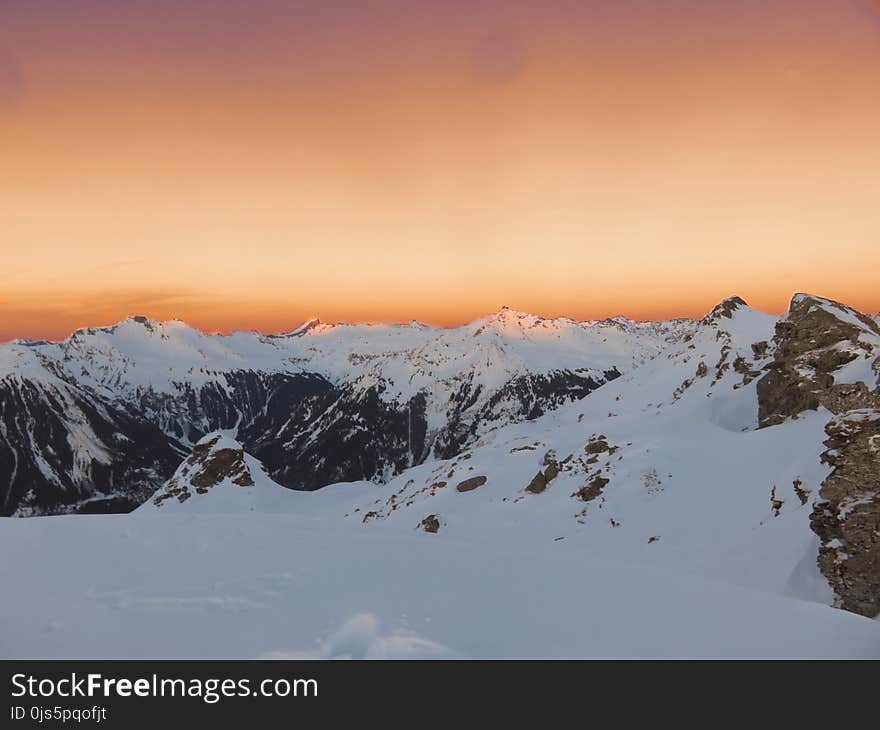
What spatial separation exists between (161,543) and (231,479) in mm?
70919

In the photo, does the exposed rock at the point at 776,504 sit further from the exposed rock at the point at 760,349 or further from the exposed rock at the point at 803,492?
the exposed rock at the point at 760,349

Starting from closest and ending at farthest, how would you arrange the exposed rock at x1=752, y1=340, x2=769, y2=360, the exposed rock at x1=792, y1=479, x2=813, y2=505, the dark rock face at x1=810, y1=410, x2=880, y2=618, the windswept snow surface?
the windswept snow surface, the dark rock face at x1=810, y1=410, x2=880, y2=618, the exposed rock at x1=792, y1=479, x2=813, y2=505, the exposed rock at x1=752, y1=340, x2=769, y2=360

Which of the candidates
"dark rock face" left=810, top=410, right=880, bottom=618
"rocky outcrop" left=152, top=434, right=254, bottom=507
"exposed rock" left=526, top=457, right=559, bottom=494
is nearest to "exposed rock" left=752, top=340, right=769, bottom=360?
"exposed rock" left=526, top=457, right=559, bottom=494

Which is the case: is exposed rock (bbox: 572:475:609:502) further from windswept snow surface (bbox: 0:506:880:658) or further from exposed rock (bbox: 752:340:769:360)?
exposed rock (bbox: 752:340:769:360)

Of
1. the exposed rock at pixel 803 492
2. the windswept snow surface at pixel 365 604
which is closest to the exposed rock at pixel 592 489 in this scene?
the exposed rock at pixel 803 492

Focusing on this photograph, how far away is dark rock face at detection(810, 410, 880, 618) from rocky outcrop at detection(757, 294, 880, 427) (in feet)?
57.2

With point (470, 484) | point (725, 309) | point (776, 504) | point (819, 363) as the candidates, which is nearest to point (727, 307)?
point (725, 309)

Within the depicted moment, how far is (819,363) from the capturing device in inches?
1275

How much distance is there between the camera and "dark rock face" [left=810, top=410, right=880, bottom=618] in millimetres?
10781

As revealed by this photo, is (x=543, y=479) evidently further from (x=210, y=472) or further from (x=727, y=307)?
(x=727, y=307)
